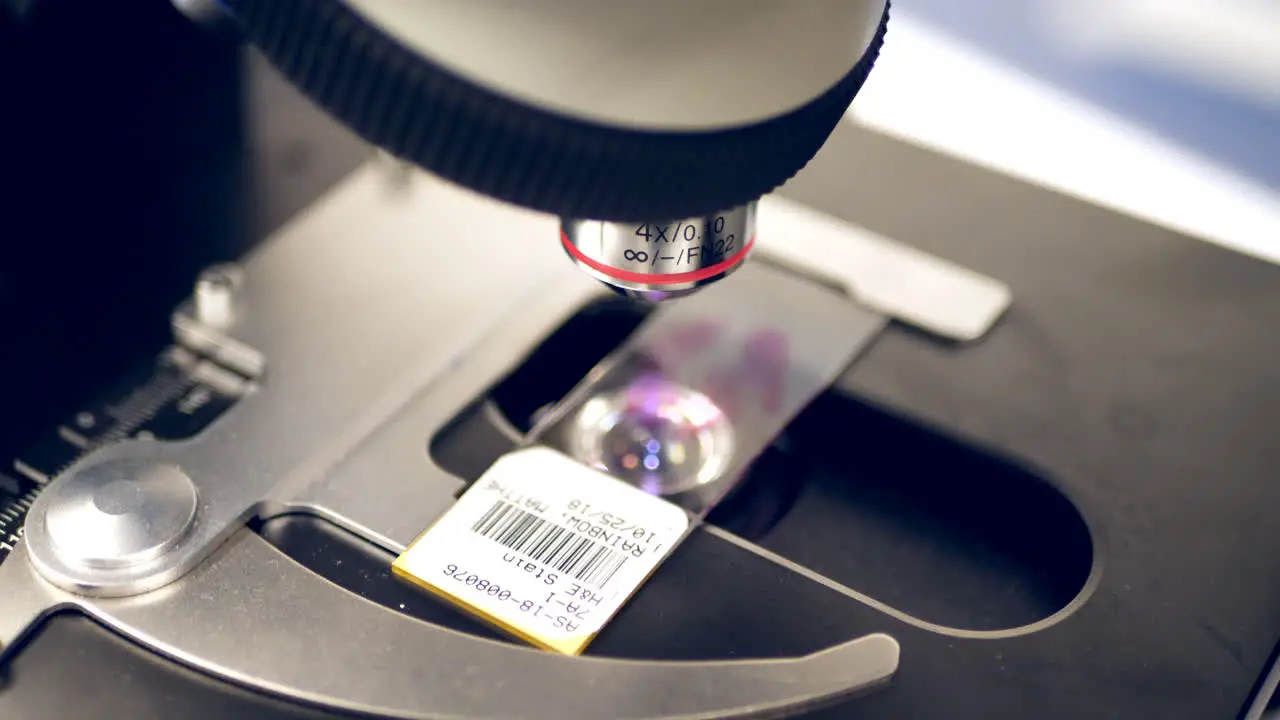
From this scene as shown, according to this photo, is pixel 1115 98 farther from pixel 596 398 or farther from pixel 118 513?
pixel 118 513

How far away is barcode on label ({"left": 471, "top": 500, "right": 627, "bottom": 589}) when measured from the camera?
48 centimetres

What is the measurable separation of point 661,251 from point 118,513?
0.21 metres

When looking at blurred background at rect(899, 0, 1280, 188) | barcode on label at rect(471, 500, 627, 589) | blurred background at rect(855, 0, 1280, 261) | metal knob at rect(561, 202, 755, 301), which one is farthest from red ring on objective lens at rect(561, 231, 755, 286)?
blurred background at rect(899, 0, 1280, 188)

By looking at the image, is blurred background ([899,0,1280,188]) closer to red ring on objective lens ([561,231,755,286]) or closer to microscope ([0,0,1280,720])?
microscope ([0,0,1280,720])

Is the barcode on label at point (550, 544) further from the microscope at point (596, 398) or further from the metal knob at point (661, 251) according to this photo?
the metal knob at point (661, 251)

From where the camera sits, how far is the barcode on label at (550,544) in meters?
0.48

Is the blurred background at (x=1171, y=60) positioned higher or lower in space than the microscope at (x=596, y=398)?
lower

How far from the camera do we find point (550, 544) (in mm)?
491

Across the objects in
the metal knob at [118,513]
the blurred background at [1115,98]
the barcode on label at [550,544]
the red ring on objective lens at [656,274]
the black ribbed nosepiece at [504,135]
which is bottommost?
the blurred background at [1115,98]

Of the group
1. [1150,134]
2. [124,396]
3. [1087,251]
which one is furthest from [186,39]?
[1150,134]

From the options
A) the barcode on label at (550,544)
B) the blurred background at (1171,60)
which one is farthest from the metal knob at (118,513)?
the blurred background at (1171,60)

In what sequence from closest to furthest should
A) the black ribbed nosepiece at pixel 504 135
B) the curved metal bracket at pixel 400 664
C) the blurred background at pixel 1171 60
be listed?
the black ribbed nosepiece at pixel 504 135 < the curved metal bracket at pixel 400 664 < the blurred background at pixel 1171 60

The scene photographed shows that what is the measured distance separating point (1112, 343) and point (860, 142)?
17 centimetres

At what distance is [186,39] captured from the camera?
605mm
